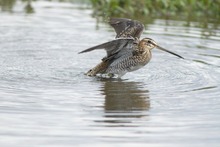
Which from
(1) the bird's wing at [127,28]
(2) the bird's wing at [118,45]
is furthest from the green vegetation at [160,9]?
(2) the bird's wing at [118,45]

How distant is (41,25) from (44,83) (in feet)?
17.0

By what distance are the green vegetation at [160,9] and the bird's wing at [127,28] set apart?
17.1ft

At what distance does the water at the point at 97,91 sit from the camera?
7637mm

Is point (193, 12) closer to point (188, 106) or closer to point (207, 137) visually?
point (188, 106)

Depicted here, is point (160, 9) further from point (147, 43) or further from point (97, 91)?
point (97, 91)

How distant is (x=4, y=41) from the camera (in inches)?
530

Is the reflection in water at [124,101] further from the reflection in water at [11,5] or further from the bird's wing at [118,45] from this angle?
the reflection in water at [11,5]

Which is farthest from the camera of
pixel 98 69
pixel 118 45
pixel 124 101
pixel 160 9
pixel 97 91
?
pixel 160 9

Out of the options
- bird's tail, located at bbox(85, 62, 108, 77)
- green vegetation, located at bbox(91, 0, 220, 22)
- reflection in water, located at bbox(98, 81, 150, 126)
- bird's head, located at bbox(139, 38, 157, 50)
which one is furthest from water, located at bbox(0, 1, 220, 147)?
green vegetation, located at bbox(91, 0, 220, 22)

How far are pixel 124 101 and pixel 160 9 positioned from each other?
873cm

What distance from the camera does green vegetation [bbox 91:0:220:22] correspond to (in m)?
17.1

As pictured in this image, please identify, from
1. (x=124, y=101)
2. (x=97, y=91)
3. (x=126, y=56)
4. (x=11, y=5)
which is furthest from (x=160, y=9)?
(x=124, y=101)

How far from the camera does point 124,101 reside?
932cm

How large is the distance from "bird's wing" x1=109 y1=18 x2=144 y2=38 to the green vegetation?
5.21m
